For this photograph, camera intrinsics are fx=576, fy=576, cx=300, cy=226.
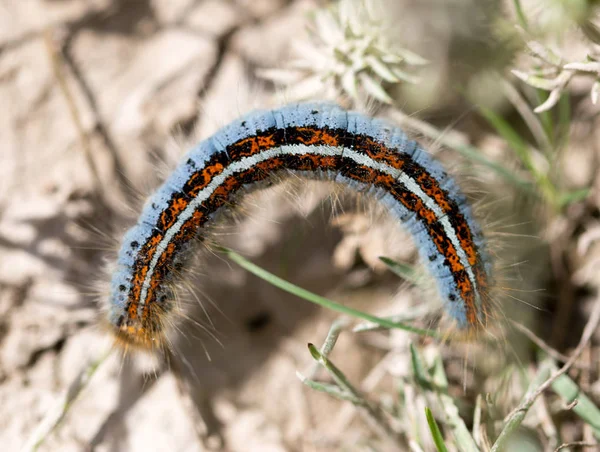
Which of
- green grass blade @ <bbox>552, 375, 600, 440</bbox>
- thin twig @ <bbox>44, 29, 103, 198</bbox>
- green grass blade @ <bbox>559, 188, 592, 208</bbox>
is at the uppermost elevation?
thin twig @ <bbox>44, 29, 103, 198</bbox>

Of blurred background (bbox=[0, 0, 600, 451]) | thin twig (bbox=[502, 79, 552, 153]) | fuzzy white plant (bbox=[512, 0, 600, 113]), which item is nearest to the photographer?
fuzzy white plant (bbox=[512, 0, 600, 113])

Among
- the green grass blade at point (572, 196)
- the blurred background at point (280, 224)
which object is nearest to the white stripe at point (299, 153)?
the blurred background at point (280, 224)

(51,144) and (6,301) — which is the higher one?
(51,144)

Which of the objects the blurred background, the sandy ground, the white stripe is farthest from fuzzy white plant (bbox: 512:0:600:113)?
the sandy ground

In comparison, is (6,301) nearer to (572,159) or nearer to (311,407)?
(311,407)

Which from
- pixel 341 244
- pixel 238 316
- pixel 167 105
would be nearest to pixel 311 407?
pixel 238 316

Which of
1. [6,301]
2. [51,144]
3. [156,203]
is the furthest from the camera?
[51,144]

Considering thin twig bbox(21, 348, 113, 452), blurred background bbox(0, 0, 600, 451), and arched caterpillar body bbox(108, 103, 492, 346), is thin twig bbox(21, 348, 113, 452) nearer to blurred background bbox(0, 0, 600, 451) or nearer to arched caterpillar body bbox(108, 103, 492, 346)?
blurred background bbox(0, 0, 600, 451)
